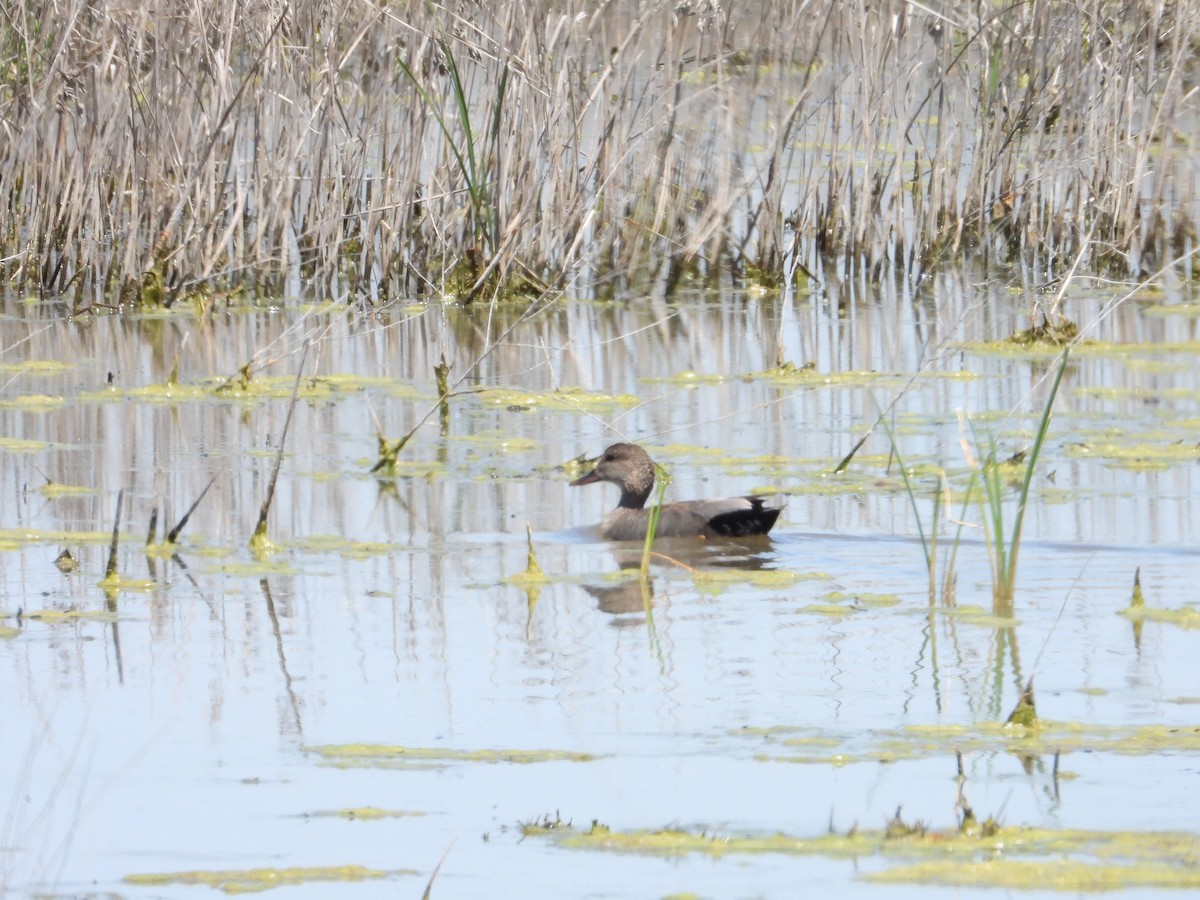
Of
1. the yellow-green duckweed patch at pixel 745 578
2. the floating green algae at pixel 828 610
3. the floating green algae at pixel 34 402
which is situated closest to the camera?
the floating green algae at pixel 828 610

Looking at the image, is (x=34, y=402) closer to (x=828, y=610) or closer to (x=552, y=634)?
(x=552, y=634)

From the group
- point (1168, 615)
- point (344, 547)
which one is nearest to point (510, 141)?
point (344, 547)

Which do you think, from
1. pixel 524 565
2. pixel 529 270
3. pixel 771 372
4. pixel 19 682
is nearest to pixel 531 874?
pixel 19 682

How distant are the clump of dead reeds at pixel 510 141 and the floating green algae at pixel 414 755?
584 centimetres

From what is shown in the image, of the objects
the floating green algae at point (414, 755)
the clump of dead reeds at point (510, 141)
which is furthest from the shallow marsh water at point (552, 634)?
the clump of dead reeds at point (510, 141)

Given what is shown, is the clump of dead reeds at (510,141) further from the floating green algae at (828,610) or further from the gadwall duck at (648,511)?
the floating green algae at (828,610)

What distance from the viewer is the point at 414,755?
459 centimetres

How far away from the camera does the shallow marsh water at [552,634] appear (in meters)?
4.18

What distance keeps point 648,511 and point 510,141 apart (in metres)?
3.98

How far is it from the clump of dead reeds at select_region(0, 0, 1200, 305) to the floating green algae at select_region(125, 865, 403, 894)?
21.5 ft

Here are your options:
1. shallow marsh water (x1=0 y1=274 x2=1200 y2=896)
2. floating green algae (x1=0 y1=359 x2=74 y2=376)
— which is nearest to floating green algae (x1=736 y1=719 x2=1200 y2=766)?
shallow marsh water (x1=0 y1=274 x2=1200 y2=896)

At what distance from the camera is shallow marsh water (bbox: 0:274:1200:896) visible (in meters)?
4.18

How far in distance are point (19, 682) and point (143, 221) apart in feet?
22.0

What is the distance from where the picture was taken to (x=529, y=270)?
1153cm
